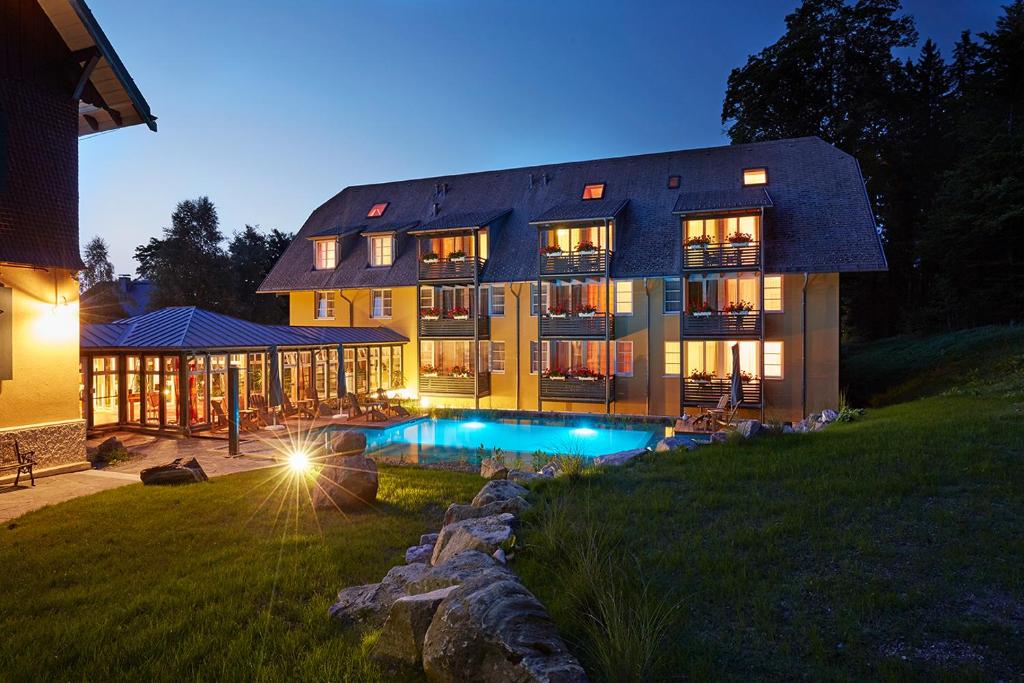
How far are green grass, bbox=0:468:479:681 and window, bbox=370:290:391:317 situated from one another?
16501mm

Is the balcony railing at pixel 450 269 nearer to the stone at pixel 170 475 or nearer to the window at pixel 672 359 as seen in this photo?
the window at pixel 672 359

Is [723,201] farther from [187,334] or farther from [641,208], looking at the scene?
[187,334]

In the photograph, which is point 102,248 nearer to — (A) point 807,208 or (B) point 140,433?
(B) point 140,433

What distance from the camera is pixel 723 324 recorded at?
19781mm

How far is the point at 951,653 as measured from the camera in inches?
151

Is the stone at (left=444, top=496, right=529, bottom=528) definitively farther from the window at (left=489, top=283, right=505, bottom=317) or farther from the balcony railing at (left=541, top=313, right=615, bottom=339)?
the window at (left=489, top=283, right=505, bottom=317)

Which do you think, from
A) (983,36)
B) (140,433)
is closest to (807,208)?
→ (983,36)

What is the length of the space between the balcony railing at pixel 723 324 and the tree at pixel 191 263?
31011 mm

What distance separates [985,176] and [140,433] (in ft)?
119

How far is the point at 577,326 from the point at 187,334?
13161 mm

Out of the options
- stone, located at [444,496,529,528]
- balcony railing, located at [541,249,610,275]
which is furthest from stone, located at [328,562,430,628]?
balcony railing, located at [541,249,610,275]

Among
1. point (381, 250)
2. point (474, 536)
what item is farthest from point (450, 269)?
point (474, 536)

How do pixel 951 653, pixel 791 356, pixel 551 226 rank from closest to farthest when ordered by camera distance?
1. pixel 951 653
2. pixel 791 356
3. pixel 551 226

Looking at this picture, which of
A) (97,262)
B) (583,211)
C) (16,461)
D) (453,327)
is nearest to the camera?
(16,461)
